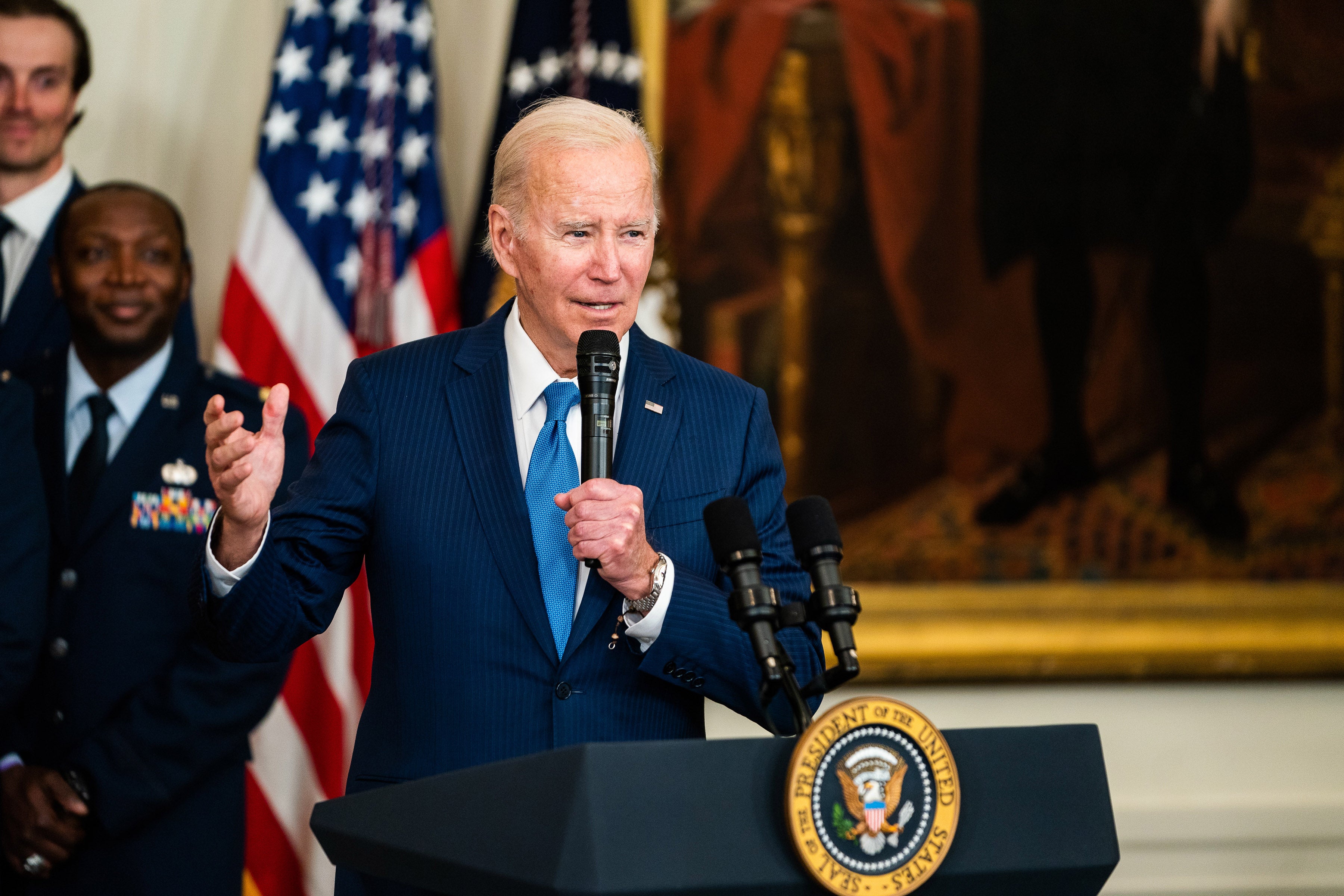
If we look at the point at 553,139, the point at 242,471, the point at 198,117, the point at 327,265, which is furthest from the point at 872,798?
the point at 198,117

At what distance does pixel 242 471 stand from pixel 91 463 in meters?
1.63

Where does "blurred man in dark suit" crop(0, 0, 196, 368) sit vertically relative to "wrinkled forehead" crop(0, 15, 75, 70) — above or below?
below

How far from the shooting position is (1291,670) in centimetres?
424

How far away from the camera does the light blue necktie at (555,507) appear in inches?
70.8

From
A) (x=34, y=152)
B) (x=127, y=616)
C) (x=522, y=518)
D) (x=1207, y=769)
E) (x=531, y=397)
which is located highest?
(x=34, y=152)

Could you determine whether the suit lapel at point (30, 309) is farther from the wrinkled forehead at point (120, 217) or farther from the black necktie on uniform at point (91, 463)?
the black necktie on uniform at point (91, 463)

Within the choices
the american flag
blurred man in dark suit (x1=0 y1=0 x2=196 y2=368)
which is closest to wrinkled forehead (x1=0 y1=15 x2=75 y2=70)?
blurred man in dark suit (x1=0 y1=0 x2=196 y2=368)

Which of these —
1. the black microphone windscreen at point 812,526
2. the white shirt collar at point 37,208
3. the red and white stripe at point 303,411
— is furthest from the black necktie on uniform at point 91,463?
the black microphone windscreen at point 812,526

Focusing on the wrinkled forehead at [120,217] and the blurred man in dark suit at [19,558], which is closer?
the blurred man in dark suit at [19,558]

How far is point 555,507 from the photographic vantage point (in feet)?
6.01

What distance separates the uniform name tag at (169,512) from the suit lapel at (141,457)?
23 mm

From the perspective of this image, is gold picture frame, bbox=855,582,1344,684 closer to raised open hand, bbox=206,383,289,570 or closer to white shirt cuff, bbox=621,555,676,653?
white shirt cuff, bbox=621,555,676,653

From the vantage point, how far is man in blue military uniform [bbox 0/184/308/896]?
110 inches

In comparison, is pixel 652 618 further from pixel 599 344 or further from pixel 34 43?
pixel 34 43
